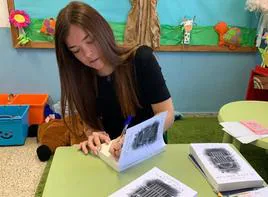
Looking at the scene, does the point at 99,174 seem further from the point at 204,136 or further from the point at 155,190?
the point at 204,136

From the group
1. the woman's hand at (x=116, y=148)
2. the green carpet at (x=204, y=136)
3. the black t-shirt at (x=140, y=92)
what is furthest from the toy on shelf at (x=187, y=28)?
the woman's hand at (x=116, y=148)

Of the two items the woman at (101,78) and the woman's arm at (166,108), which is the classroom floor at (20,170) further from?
the woman's arm at (166,108)

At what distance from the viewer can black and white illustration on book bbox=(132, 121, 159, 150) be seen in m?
0.94

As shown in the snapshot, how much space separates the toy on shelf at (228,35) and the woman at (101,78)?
1.65 meters

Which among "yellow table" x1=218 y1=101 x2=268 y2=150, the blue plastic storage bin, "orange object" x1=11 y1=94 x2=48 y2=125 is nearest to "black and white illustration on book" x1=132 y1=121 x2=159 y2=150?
"yellow table" x1=218 y1=101 x2=268 y2=150

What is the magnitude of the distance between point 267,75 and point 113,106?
4.86 ft

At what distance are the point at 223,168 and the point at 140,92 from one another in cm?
48

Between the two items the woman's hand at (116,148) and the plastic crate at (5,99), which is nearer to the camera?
the woman's hand at (116,148)

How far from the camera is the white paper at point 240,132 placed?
1384 millimetres

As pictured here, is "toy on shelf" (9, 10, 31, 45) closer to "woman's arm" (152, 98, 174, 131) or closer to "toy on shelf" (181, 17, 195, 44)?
"toy on shelf" (181, 17, 195, 44)

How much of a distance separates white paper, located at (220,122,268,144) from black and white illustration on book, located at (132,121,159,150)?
21.6 inches

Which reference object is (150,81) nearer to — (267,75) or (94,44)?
(94,44)

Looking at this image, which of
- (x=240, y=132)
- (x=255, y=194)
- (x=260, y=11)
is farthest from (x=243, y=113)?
(x=260, y=11)

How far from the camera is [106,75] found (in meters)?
1.28
